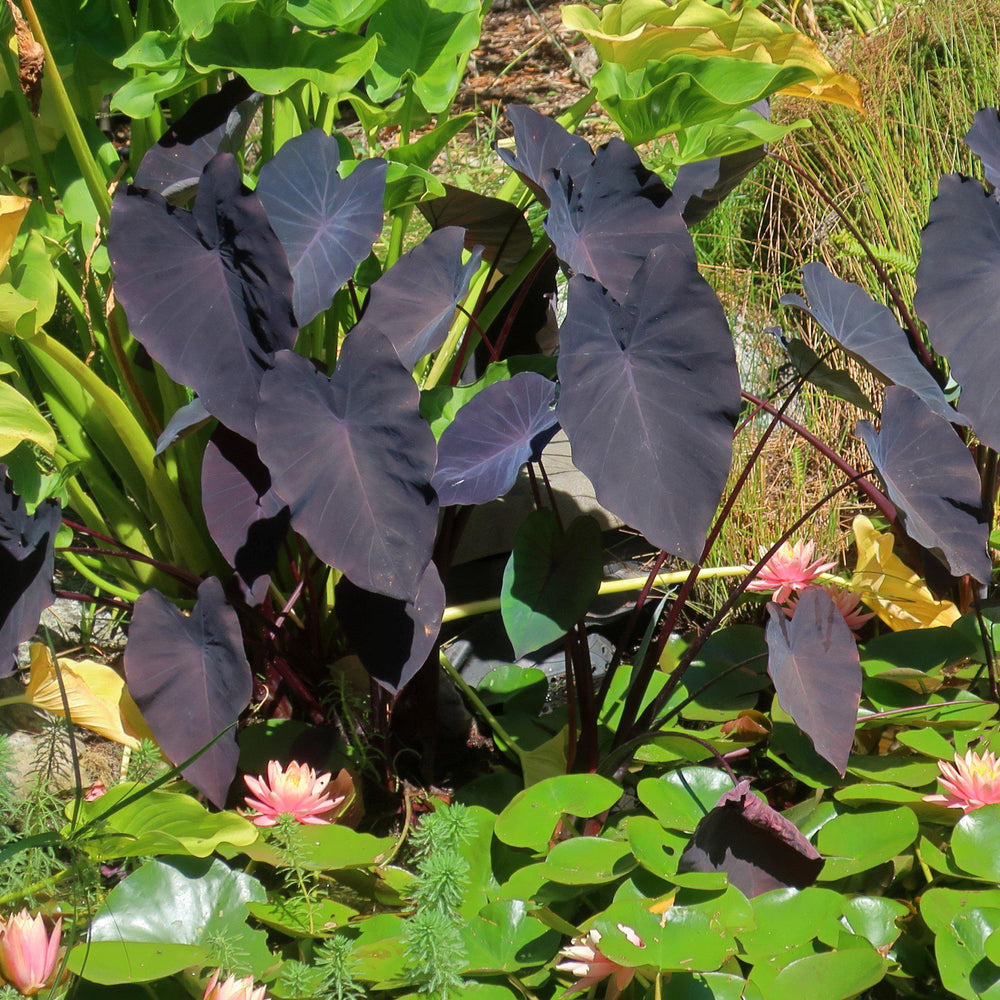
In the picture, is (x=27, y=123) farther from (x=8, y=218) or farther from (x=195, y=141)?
(x=8, y=218)

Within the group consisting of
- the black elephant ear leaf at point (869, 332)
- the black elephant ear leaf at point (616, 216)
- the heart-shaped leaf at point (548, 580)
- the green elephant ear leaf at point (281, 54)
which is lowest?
the heart-shaped leaf at point (548, 580)

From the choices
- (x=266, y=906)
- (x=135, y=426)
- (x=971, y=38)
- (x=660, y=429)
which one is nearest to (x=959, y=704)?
(x=660, y=429)

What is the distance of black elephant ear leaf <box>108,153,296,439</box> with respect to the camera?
118cm

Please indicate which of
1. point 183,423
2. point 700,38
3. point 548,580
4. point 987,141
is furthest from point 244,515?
point 987,141

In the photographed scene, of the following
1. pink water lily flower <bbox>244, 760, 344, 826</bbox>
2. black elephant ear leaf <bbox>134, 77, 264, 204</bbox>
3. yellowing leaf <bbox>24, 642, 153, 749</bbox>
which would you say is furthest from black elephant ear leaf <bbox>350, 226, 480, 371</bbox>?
yellowing leaf <bbox>24, 642, 153, 749</bbox>

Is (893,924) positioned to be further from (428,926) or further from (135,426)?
(135,426)

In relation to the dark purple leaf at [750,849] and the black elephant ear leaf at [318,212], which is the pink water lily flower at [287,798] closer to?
the dark purple leaf at [750,849]

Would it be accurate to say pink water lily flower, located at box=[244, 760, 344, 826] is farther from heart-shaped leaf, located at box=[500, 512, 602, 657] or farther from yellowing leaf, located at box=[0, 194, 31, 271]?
yellowing leaf, located at box=[0, 194, 31, 271]

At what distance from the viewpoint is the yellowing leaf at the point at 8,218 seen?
1.20 meters

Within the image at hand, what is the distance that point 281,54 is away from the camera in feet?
4.42

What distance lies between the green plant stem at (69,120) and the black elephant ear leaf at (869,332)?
99 centimetres

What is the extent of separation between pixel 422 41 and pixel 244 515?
0.81 meters

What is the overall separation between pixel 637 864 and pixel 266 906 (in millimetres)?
416

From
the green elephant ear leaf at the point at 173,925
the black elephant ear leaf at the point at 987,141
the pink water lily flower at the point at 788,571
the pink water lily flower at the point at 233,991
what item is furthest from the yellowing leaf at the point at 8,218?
the black elephant ear leaf at the point at 987,141
